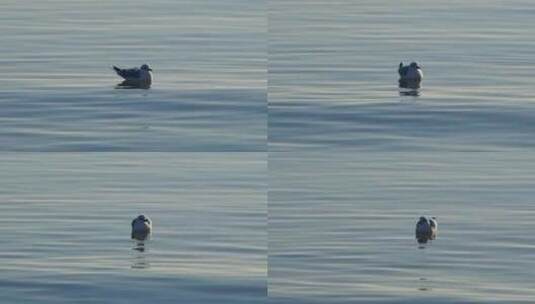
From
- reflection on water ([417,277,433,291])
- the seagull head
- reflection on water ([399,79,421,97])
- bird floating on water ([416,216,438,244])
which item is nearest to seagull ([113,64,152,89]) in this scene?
the seagull head

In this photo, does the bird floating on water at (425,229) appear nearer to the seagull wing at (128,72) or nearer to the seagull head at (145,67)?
the seagull wing at (128,72)

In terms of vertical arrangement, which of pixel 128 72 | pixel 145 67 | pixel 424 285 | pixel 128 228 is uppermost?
pixel 145 67

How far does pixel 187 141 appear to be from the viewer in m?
17.4

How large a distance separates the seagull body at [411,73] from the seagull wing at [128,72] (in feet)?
8.74

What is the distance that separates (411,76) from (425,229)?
462 cm

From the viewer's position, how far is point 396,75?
20922 mm

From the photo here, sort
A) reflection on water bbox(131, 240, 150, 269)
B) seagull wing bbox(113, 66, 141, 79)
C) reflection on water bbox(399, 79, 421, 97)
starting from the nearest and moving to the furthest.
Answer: reflection on water bbox(131, 240, 150, 269), reflection on water bbox(399, 79, 421, 97), seagull wing bbox(113, 66, 141, 79)

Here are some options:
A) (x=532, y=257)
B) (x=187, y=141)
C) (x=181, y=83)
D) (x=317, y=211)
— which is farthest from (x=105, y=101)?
(x=532, y=257)

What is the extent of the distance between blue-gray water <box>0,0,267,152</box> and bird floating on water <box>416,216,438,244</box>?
181 cm

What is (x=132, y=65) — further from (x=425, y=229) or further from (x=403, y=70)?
(x=425, y=229)

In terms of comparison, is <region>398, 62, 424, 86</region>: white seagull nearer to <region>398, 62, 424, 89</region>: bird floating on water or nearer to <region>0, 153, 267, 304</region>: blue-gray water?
<region>398, 62, 424, 89</region>: bird floating on water

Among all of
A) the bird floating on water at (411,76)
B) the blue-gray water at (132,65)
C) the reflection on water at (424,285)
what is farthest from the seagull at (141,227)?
the bird floating on water at (411,76)

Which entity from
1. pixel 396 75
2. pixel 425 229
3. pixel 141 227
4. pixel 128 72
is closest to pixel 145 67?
pixel 128 72

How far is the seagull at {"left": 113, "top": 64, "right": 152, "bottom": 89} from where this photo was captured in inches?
782
